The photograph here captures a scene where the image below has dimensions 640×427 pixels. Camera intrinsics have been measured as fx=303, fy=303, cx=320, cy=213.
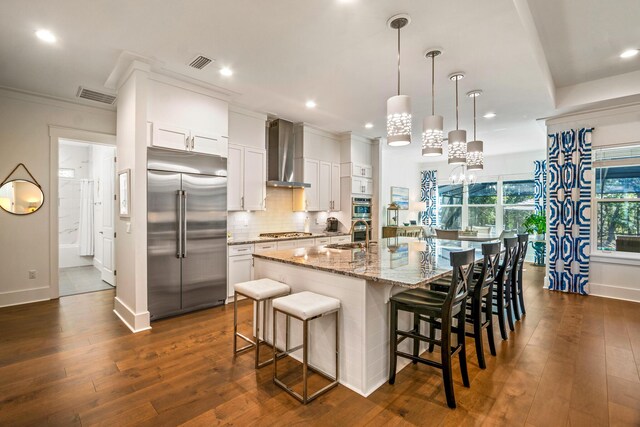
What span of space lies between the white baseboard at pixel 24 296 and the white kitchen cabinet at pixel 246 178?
2.87 m

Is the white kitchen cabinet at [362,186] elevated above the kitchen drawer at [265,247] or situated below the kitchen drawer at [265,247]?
above

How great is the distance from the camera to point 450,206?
951cm

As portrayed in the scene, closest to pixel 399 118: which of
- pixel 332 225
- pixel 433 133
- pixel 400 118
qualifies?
pixel 400 118

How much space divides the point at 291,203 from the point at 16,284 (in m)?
4.19

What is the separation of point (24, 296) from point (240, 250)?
3024mm

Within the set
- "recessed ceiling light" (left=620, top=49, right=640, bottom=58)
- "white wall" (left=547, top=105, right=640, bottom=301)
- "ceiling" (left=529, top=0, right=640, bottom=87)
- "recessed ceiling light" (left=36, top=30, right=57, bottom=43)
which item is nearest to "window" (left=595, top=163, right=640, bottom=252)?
"white wall" (left=547, top=105, right=640, bottom=301)

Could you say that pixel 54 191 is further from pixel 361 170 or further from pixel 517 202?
pixel 517 202

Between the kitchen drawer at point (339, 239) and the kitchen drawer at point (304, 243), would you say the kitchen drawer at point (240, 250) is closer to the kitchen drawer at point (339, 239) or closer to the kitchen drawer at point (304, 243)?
the kitchen drawer at point (304, 243)

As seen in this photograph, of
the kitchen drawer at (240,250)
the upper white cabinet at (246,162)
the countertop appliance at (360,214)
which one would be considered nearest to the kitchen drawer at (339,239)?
the countertop appliance at (360,214)

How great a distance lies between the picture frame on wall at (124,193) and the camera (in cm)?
350

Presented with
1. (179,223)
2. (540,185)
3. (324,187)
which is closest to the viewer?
(179,223)

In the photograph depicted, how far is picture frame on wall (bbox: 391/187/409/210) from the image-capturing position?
28.7ft

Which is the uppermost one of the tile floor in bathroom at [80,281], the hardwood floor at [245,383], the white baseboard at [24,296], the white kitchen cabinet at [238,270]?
the white kitchen cabinet at [238,270]

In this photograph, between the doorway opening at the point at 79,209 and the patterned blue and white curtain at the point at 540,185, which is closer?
the doorway opening at the point at 79,209
